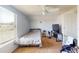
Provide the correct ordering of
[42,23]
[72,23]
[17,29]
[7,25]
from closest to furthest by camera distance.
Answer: [7,25] < [17,29] < [72,23] < [42,23]

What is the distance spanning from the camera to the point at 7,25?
5.61 m

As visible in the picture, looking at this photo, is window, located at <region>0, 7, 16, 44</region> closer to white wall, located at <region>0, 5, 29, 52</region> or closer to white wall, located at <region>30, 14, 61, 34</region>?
white wall, located at <region>0, 5, 29, 52</region>

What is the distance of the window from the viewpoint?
16.6 feet

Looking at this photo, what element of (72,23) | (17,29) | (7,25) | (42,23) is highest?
(42,23)

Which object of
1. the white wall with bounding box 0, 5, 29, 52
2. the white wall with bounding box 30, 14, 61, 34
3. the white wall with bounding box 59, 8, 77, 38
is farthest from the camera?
the white wall with bounding box 30, 14, 61, 34

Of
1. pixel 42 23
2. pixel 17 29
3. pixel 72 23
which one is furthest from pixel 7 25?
pixel 42 23

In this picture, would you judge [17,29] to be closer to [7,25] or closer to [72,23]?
[7,25]

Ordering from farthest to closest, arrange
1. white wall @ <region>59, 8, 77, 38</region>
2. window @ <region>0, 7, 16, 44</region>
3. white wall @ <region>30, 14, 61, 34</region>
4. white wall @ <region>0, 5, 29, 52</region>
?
white wall @ <region>30, 14, 61, 34</region>, white wall @ <region>59, 8, 77, 38</region>, window @ <region>0, 7, 16, 44</region>, white wall @ <region>0, 5, 29, 52</region>

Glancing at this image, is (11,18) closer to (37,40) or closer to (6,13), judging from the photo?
(6,13)

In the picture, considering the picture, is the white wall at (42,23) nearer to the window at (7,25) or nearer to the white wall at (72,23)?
the white wall at (72,23)

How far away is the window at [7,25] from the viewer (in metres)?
5.05

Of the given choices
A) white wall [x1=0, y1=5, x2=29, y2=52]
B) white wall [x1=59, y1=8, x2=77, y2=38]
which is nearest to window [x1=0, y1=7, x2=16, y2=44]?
white wall [x1=0, y1=5, x2=29, y2=52]
